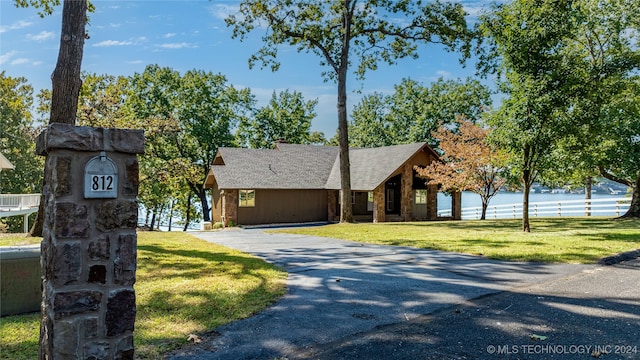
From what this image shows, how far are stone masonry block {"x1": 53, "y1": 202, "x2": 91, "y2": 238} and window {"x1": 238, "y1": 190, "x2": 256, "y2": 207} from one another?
22.6m

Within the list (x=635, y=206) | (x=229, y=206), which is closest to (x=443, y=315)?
(x=229, y=206)

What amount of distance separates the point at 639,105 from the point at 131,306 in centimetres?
2617

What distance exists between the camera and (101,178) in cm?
350

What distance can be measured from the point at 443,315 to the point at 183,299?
3.69 m

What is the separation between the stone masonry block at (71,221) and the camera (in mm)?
3299

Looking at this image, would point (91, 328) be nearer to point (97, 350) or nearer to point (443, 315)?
point (97, 350)

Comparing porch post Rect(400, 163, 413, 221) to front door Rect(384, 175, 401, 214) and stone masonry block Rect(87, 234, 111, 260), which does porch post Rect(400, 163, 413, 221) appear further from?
→ stone masonry block Rect(87, 234, 111, 260)

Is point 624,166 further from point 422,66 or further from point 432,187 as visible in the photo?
point 422,66

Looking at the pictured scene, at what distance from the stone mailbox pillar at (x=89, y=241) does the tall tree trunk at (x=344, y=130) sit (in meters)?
19.2

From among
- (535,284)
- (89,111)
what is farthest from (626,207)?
(89,111)

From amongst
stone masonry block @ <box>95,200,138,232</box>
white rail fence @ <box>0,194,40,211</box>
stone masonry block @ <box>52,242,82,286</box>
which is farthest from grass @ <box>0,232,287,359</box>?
white rail fence @ <box>0,194,40,211</box>

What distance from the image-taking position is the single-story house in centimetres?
2583

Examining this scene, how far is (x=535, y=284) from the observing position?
7.21 m

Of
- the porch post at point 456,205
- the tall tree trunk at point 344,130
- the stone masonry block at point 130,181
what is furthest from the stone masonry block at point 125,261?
the porch post at point 456,205
